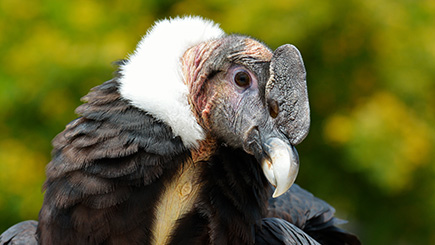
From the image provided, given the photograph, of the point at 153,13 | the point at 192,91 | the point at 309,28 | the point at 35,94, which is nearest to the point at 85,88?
the point at 35,94

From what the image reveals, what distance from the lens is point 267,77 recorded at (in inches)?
107

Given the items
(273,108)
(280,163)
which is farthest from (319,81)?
(280,163)

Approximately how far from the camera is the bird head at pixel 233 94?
2.54m

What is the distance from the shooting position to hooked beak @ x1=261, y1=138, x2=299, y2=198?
8.02ft

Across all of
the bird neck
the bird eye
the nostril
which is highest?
the bird eye

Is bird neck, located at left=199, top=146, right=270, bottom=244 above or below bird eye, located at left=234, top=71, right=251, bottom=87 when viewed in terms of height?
below

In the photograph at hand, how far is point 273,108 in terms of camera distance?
264 cm

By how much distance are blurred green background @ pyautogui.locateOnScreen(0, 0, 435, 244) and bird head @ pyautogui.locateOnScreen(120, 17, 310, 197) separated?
3.36 meters

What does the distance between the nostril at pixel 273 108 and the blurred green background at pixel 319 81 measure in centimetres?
373

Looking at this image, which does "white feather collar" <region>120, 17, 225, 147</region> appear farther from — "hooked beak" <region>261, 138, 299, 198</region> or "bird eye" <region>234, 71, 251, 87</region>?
"hooked beak" <region>261, 138, 299, 198</region>

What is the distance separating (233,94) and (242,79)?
0.09m

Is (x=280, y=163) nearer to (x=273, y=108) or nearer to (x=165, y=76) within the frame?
(x=273, y=108)

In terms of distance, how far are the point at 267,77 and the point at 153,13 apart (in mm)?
5028

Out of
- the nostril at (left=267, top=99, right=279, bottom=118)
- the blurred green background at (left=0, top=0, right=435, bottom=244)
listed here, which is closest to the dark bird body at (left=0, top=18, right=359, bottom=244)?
the nostril at (left=267, top=99, right=279, bottom=118)
